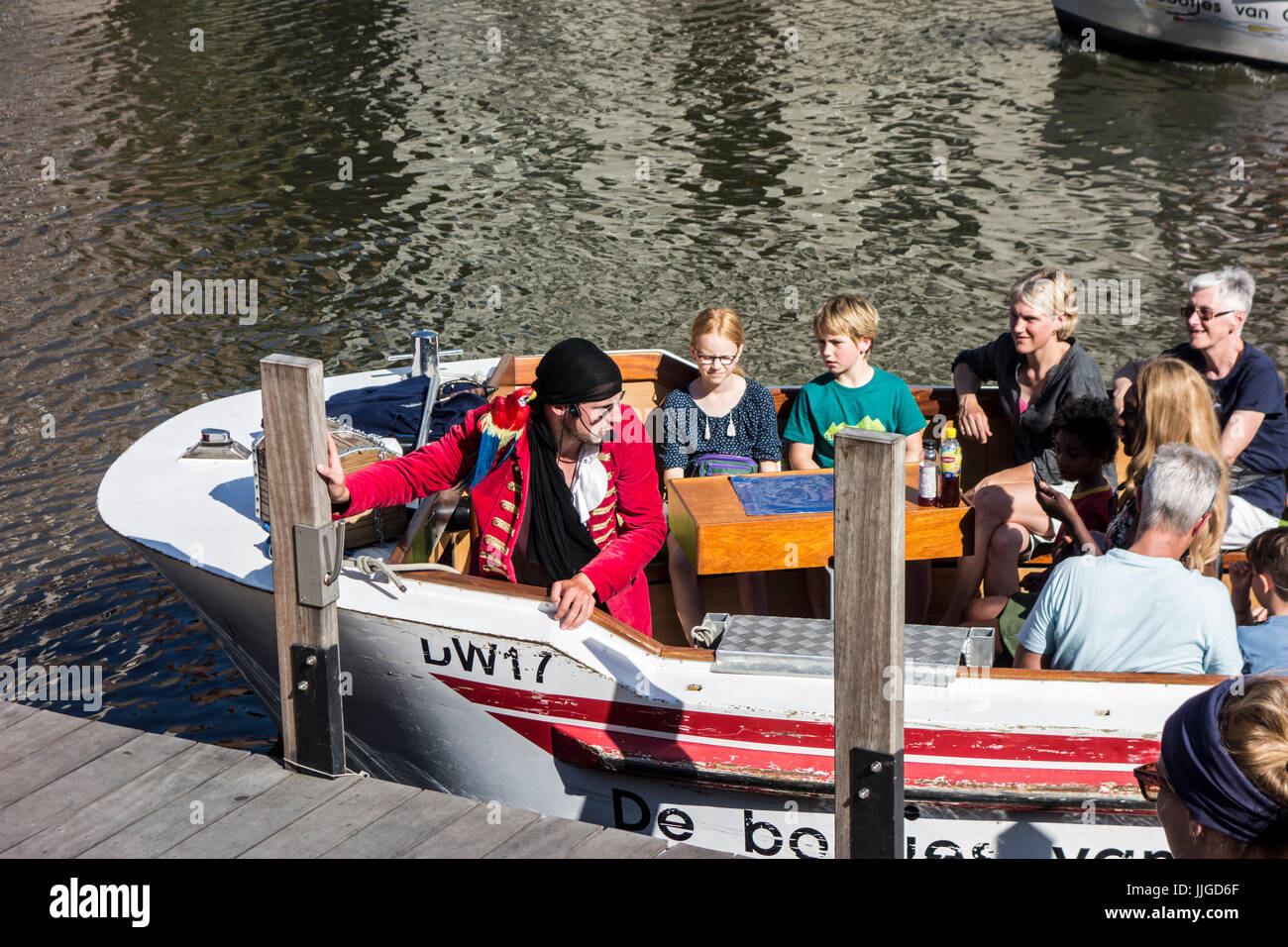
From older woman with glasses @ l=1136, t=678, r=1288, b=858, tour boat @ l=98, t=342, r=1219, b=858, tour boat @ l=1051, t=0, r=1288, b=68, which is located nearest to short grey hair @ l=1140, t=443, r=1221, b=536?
tour boat @ l=98, t=342, r=1219, b=858

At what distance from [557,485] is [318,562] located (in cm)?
81

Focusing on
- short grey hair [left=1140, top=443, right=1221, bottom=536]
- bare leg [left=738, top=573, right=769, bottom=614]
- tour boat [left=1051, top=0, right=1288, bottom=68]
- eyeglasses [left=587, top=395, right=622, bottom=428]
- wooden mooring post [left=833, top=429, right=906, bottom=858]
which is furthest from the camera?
tour boat [left=1051, top=0, right=1288, bottom=68]

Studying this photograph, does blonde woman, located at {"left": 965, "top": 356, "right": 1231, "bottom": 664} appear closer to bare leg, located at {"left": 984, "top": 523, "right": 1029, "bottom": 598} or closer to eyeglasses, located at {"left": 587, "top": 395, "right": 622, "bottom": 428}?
bare leg, located at {"left": 984, "top": 523, "right": 1029, "bottom": 598}

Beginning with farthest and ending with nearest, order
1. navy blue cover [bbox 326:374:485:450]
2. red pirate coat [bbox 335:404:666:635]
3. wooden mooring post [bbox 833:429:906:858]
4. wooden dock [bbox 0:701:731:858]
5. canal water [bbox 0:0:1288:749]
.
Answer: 1. canal water [bbox 0:0:1288:749]
2. navy blue cover [bbox 326:374:485:450]
3. red pirate coat [bbox 335:404:666:635]
4. wooden dock [bbox 0:701:731:858]
5. wooden mooring post [bbox 833:429:906:858]

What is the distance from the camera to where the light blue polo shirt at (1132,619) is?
3922 millimetres

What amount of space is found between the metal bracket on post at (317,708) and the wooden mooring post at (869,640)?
64.9 inches

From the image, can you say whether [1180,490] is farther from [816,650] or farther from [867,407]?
[867,407]

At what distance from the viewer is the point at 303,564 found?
4242mm

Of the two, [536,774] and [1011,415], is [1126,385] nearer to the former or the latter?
[1011,415]

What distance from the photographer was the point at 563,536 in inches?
180

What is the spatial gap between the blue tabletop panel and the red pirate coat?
1.66ft

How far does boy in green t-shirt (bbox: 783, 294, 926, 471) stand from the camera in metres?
5.43
